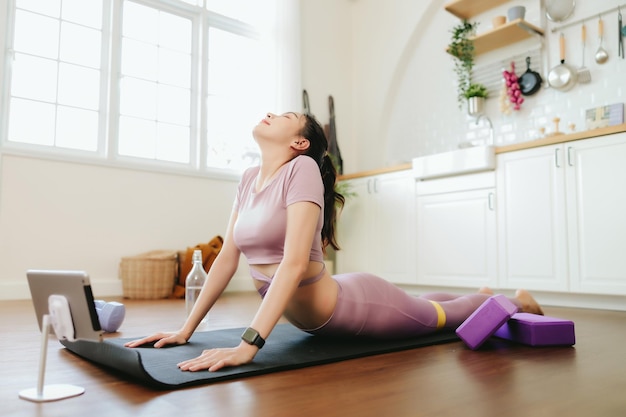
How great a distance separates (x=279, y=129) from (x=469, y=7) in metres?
3.57

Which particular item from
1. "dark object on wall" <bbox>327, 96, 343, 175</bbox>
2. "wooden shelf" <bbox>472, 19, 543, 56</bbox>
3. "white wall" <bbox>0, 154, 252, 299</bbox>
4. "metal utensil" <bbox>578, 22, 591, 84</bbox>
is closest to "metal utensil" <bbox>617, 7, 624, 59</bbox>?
"metal utensil" <bbox>578, 22, 591, 84</bbox>

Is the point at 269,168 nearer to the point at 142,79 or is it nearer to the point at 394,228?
the point at 394,228

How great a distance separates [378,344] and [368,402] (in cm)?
66

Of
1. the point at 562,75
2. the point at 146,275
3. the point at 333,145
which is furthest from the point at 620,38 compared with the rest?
the point at 146,275

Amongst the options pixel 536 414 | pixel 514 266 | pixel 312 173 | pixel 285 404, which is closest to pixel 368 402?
pixel 285 404

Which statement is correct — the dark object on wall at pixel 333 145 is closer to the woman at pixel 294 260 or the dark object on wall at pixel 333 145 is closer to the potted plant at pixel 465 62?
the potted plant at pixel 465 62

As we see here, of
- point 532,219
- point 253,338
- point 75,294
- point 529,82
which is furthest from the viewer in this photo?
point 529,82

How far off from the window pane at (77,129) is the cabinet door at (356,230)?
222 cm

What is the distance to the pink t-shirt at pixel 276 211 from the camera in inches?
56.9

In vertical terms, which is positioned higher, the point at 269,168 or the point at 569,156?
the point at 569,156

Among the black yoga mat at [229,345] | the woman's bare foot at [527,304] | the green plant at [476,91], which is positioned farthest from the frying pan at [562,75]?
the black yoga mat at [229,345]

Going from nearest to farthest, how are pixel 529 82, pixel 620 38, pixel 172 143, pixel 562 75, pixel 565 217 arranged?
pixel 565 217 → pixel 620 38 → pixel 562 75 → pixel 529 82 → pixel 172 143

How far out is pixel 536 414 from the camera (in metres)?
0.97

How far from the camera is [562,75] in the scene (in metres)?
3.92
